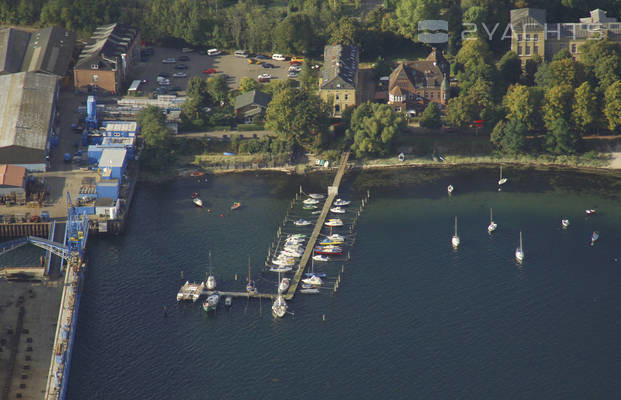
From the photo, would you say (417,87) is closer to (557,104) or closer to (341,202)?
(557,104)

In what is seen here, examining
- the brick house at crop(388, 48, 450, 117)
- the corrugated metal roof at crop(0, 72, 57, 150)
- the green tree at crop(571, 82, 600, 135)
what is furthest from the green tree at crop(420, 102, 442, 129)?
the corrugated metal roof at crop(0, 72, 57, 150)

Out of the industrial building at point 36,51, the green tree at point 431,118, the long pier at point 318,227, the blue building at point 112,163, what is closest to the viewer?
the long pier at point 318,227

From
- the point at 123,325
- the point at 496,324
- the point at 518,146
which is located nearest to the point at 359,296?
the point at 496,324

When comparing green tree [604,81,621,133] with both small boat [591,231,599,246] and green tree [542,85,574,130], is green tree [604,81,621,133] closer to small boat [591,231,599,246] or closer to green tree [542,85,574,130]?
green tree [542,85,574,130]

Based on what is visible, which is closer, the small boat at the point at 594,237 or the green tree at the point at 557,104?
the small boat at the point at 594,237

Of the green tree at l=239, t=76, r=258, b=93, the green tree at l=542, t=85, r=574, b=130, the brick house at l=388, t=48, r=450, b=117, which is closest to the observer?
the green tree at l=542, t=85, r=574, b=130

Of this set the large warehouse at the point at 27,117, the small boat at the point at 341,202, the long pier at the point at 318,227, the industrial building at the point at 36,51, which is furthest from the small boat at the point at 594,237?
the industrial building at the point at 36,51

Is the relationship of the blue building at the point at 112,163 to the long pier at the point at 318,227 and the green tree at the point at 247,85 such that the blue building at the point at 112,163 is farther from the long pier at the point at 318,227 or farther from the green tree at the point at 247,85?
the long pier at the point at 318,227

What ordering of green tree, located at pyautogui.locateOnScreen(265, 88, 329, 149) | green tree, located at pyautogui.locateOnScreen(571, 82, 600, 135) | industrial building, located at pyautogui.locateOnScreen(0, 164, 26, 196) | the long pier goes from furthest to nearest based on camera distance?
1. green tree, located at pyautogui.locateOnScreen(571, 82, 600, 135)
2. green tree, located at pyautogui.locateOnScreen(265, 88, 329, 149)
3. industrial building, located at pyautogui.locateOnScreen(0, 164, 26, 196)
4. the long pier

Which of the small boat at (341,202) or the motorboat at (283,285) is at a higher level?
the small boat at (341,202)
